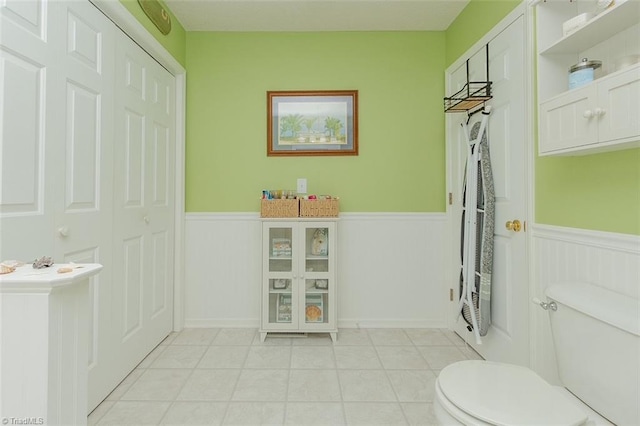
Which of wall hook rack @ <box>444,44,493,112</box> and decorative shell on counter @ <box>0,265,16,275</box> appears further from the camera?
wall hook rack @ <box>444,44,493,112</box>

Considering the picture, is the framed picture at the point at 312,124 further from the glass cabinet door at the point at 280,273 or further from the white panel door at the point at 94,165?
the white panel door at the point at 94,165

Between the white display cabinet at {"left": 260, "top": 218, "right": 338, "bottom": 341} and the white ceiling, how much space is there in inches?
63.2

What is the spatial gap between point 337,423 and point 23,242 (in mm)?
1558

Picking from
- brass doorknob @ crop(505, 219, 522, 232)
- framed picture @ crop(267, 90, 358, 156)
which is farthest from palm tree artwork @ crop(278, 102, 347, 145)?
brass doorknob @ crop(505, 219, 522, 232)

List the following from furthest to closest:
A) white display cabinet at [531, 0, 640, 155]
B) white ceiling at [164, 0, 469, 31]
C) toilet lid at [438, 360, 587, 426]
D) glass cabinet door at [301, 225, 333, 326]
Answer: glass cabinet door at [301, 225, 333, 326], white ceiling at [164, 0, 469, 31], white display cabinet at [531, 0, 640, 155], toilet lid at [438, 360, 587, 426]

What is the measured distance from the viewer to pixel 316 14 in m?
2.52

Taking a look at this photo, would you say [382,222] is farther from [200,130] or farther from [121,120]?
[121,120]

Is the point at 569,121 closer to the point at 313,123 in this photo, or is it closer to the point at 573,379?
the point at 573,379

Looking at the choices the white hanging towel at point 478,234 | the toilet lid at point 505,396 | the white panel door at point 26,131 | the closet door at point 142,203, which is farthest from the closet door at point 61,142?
the white hanging towel at point 478,234

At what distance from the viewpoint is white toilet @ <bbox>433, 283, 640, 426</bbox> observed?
94cm

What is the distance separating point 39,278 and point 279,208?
5.71ft

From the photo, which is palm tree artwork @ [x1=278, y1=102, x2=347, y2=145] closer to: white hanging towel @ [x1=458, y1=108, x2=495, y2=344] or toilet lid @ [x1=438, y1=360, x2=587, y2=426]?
white hanging towel @ [x1=458, y1=108, x2=495, y2=344]

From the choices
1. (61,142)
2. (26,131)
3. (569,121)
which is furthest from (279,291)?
(569,121)

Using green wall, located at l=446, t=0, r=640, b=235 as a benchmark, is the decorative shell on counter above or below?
below
